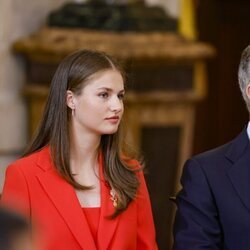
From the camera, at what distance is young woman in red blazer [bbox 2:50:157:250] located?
276cm

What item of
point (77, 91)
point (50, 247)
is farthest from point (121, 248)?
point (77, 91)

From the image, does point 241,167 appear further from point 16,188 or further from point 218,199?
point 16,188

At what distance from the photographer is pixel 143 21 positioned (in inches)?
229

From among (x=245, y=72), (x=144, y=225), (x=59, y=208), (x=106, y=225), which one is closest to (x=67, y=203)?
(x=59, y=208)

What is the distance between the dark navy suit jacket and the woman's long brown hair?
18 centimetres

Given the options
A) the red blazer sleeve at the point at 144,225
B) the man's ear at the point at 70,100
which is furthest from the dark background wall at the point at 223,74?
the man's ear at the point at 70,100

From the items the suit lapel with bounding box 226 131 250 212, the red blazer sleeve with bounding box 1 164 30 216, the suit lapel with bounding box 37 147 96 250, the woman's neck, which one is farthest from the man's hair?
the red blazer sleeve with bounding box 1 164 30 216

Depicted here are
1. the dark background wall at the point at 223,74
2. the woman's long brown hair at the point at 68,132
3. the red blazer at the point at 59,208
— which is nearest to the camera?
the red blazer at the point at 59,208

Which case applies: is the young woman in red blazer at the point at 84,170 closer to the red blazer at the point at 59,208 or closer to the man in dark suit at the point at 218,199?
the red blazer at the point at 59,208

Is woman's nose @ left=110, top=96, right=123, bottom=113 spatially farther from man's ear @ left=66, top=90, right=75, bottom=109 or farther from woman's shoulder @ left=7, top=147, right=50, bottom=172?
woman's shoulder @ left=7, top=147, right=50, bottom=172

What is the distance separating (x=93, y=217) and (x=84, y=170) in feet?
0.50

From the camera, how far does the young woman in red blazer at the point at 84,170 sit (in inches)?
109

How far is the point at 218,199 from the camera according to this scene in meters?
A: 2.85

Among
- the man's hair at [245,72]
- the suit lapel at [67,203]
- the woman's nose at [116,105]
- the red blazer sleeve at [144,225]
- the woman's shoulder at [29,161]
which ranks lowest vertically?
the red blazer sleeve at [144,225]
